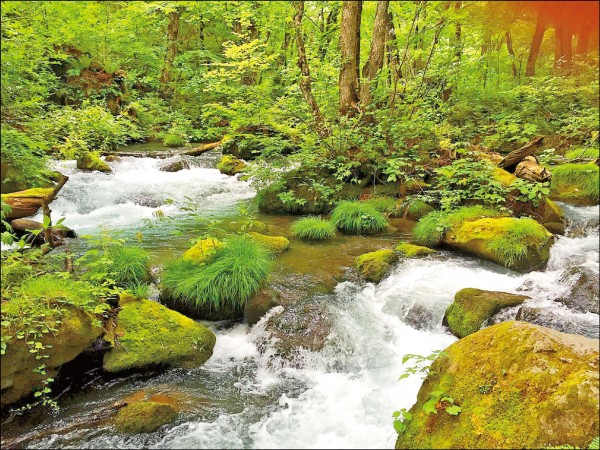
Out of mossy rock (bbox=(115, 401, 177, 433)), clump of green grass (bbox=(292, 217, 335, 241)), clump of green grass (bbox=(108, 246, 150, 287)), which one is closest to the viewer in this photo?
mossy rock (bbox=(115, 401, 177, 433))

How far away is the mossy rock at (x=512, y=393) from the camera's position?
254cm

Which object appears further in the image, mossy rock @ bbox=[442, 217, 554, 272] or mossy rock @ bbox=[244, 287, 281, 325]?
mossy rock @ bbox=[442, 217, 554, 272]

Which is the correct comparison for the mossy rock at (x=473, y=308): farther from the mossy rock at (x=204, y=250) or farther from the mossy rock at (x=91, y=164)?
the mossy rock at (x=91, y=164)

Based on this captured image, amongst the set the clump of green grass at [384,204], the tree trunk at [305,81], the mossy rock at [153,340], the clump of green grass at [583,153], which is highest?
the tree trunk at [305,81]

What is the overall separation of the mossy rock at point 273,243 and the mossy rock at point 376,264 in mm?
1424

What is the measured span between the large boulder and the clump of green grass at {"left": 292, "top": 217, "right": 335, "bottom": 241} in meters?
4.63

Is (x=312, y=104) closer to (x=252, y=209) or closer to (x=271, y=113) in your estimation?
(x=271, y=113)

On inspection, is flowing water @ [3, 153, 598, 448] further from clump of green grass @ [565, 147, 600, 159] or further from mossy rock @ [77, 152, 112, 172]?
mossy rock @ [77, 152, 112, 172]

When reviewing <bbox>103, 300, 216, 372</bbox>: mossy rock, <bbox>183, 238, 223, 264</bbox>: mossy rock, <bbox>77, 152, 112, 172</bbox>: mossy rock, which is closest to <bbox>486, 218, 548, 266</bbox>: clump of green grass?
<bbox>183, 238, 223, 264</bbox>: mossy rock

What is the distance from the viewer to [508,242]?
6441mm

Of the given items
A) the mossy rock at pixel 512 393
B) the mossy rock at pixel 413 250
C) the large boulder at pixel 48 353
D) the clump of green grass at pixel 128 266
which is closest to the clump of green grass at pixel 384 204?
the mossy rock at pixel 413 250

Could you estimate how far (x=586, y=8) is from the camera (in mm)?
1478

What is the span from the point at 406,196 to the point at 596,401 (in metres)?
7.51

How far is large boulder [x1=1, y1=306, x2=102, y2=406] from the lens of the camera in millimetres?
3682
